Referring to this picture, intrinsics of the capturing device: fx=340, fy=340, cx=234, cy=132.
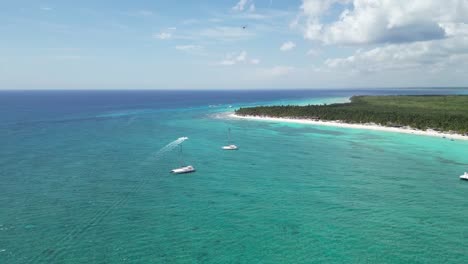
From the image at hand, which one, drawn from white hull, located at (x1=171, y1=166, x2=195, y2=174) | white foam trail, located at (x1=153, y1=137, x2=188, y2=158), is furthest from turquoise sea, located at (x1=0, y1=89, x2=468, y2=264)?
white hull, located at (x1=171, y1=166, x2=195, y2=174)

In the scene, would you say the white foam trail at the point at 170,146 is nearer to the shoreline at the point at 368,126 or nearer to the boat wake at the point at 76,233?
the boat wake at the point at 76,233

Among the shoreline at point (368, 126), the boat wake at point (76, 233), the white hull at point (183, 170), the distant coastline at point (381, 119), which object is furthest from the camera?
the distant coastline at point (381, 119)

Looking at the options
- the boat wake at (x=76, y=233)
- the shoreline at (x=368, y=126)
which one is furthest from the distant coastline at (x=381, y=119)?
the boat wake at (x=76, y=233)

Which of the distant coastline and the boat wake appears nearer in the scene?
the boat wake

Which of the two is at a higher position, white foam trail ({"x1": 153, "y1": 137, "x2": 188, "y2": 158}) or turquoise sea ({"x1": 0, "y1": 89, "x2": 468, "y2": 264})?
white foam trail ({"x1": 153, "y1": 137, "x2": 188, "y2": 158})

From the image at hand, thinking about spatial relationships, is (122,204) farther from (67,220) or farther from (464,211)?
(464,211)

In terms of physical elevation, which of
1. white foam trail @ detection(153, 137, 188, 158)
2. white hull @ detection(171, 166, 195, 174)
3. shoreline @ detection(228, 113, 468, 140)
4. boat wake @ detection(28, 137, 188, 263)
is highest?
shoreline @ detection(228, 113, 468, 140)

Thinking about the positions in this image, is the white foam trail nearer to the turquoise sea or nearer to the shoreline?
the turquoise sea

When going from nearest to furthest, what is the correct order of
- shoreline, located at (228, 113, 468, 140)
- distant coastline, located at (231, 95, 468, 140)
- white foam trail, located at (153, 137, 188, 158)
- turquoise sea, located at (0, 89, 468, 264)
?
turquoise sea, located at (0, 89, 468, 264) < white foam trail, located at (153, 137, 188, 158) < shoreline, located at (228, 113, 468, 140) < distant coastline, located at (231, 95, 468, 140)

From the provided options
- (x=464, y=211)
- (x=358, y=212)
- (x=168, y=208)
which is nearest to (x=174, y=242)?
(x=168, y=208)

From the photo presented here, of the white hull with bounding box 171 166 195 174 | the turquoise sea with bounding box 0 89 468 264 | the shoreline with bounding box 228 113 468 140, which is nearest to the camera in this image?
→ the turquoise sea with bounding box 0 89 468 264
